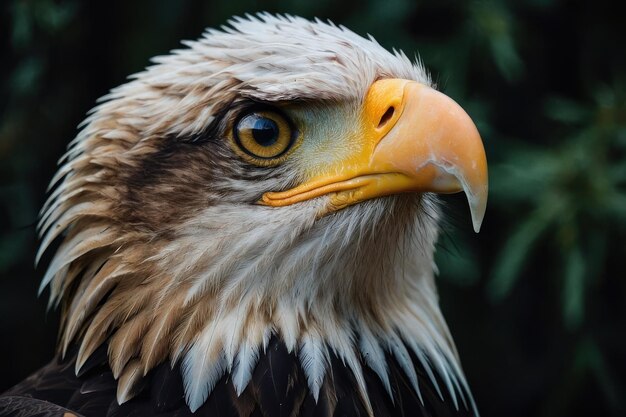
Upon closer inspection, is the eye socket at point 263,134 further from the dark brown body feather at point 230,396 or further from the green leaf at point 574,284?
the green leaf at point 574,284

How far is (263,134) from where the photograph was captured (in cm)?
175

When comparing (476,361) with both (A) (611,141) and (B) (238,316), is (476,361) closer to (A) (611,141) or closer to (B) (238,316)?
(A) (611,141)

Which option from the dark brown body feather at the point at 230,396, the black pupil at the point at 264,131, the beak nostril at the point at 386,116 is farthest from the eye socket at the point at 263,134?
the dark brown body feather at the point at 230,396

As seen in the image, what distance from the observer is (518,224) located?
3260mm

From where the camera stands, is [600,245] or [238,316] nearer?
[238,316]

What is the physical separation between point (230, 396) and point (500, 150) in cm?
191

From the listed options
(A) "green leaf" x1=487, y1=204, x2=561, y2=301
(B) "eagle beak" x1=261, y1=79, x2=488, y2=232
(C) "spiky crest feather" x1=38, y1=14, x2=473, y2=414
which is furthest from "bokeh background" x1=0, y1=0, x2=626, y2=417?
(B) "eagle beak" x1=261, y1=79, x2=488, y2=232

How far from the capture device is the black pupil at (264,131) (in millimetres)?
1741

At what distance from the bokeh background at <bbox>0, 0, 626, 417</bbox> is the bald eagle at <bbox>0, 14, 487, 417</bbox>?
1.26 m

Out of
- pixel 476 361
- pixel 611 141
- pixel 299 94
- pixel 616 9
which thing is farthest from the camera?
pixel 476 361

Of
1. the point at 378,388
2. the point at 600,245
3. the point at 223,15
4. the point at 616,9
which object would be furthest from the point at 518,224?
the point at 378,388

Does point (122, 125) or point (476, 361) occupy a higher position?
point (122, 125)

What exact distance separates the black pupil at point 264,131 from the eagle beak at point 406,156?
4.3 inches

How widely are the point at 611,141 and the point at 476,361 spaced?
3.67 feet
